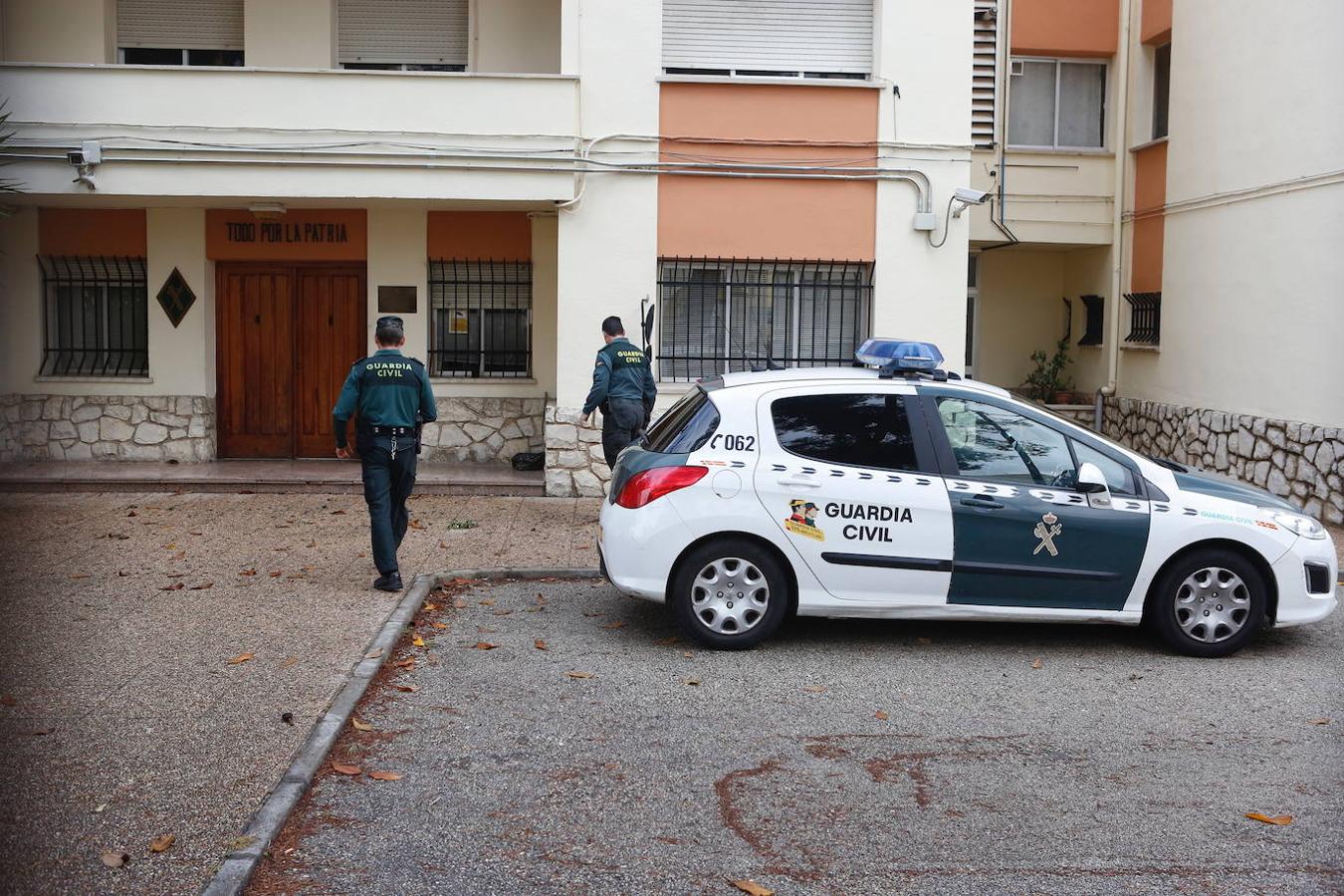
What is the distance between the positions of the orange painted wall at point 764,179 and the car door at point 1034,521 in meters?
6.44

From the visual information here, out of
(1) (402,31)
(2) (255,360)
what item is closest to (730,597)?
(2) (255,360)

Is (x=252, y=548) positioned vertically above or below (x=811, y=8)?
below

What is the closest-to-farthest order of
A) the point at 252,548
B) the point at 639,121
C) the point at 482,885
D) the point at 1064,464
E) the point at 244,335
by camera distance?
the point at 482,885 < the point at 1064,464 < the point at 252,548 < the point at 639,121 < the point at 244,335

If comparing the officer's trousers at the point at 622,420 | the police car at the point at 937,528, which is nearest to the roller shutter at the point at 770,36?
the officer's trousers at the point at 622,420

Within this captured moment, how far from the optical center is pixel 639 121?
13.4 metres

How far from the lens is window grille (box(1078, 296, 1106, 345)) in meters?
17.6

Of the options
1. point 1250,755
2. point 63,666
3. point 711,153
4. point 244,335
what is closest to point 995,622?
point 1250,755

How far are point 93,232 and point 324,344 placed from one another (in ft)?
9.25

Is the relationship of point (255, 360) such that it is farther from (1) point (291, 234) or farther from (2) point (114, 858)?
(2) point (114, 858)

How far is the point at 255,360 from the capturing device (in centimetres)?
1508

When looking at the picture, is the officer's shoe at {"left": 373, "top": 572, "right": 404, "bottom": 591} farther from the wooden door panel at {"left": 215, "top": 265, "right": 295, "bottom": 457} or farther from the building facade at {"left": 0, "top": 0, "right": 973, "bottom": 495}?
the wooden door panel at {"left": 215, "top": 265, "right": 295, "bottom": 457}

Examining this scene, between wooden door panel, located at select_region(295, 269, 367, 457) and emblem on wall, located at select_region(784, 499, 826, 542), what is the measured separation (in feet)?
28.9

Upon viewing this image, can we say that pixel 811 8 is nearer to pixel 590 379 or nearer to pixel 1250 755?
pixel 590 379

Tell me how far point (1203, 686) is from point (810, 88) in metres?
8.33
